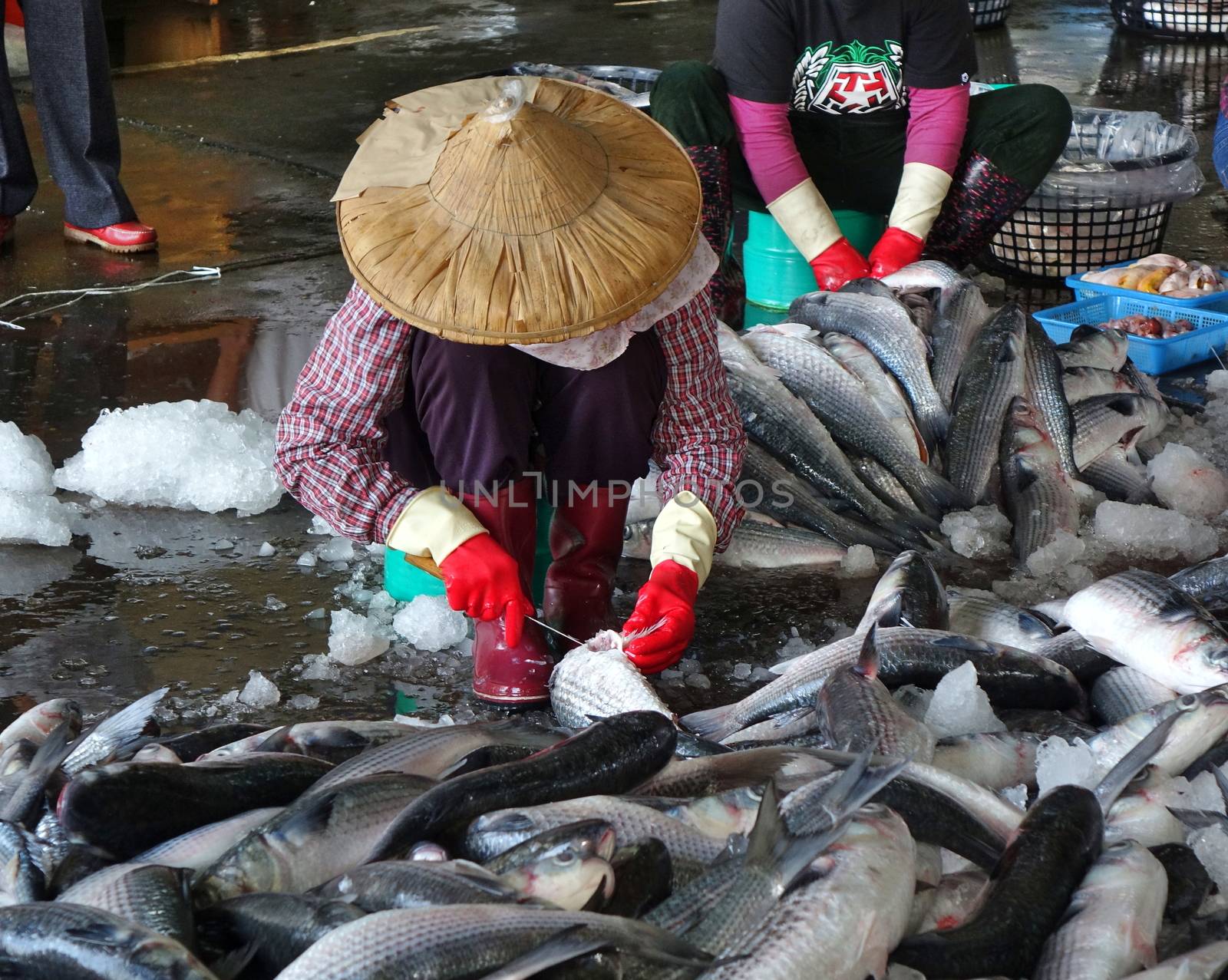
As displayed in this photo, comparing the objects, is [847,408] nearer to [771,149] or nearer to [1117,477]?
[1117,477]

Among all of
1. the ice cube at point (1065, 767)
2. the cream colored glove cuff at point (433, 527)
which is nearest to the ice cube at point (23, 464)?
the cream colored glove cuff at point (433, 527)

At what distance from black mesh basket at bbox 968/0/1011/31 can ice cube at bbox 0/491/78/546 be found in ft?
29.7

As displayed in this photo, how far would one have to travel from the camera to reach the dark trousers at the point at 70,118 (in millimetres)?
5453

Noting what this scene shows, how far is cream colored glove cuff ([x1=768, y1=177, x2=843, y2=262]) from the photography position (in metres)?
4.48

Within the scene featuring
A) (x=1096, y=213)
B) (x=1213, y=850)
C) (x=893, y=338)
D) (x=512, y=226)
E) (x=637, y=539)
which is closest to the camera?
(x=1213, y=850)

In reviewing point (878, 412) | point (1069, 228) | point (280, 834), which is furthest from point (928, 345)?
point (280, 834)

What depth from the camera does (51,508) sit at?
349 cm

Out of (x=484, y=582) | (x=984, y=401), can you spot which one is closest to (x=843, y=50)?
(x=984, y=401)

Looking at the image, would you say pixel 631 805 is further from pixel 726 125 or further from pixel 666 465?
pixel 726 125

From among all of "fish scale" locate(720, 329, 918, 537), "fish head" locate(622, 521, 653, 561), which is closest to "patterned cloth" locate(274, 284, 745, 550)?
"fish head" locate(622, 521, 653, 561)

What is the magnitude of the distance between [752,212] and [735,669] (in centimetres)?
245

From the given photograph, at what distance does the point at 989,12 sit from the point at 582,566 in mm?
9237

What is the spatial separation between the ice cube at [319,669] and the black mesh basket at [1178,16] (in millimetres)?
9518

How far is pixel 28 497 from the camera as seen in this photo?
11.5 ft
